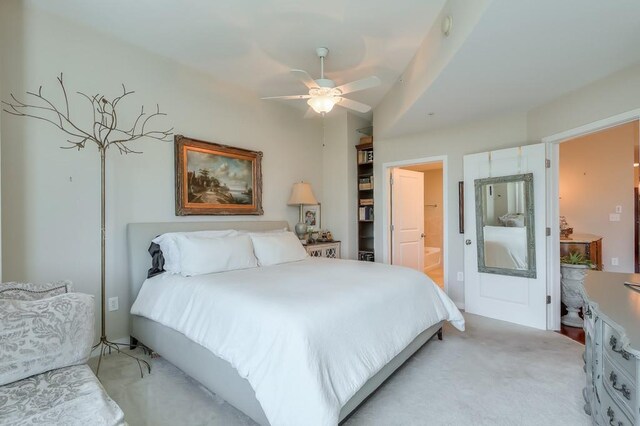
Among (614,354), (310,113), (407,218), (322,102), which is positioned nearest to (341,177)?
(310,113)

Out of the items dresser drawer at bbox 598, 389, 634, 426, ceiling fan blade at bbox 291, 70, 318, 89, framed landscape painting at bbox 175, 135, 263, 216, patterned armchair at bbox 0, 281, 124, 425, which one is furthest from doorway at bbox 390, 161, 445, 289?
patterned armchair at bbox 0, 281, 124, 425

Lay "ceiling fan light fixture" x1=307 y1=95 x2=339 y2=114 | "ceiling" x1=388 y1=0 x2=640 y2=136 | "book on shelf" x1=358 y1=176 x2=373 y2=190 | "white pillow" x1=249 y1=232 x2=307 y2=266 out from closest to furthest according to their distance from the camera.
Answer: "ceiling" x1=388 y1=0 x2=640 y2=136
"ceiling fan light fixture" x1=307 y1=95 x2=339 y2=114
"white pillow" x1=249 y1=232 x2=307 y2=266
"book on shelf" x1=358 y1=176 x2=373 y2=190

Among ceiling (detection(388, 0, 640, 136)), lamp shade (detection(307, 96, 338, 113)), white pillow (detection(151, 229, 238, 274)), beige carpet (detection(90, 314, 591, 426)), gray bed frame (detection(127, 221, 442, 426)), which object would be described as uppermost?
ceiling (detection(388, 0, 640, 136))

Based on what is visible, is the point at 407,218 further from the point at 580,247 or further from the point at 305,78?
the point at 305,78

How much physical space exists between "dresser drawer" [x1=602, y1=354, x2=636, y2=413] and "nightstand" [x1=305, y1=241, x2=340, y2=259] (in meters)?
3.13

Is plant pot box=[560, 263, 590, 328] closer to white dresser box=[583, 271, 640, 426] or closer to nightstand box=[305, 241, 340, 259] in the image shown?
white dresser box=[583, 271, 640, 426]

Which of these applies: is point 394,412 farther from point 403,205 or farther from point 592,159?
point 592,159

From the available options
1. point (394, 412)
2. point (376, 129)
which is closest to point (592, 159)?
point (376, 129)

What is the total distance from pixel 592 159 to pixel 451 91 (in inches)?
142

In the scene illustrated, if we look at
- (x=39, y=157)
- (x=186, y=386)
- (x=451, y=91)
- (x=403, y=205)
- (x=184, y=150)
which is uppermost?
(x=451, y=91)

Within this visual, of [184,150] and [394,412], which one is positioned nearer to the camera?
[394,412]

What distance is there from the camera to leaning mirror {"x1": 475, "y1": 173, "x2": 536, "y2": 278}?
3.30 meters

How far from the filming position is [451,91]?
2795mm

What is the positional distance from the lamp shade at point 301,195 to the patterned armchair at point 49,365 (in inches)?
110
